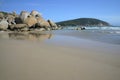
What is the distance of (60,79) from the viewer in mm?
4379

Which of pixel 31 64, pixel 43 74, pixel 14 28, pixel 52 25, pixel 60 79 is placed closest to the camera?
pixel 60 79

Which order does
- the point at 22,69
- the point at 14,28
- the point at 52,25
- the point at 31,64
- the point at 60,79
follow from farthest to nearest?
the point at 52,25, the point at 14,28, the point at 31,64, the point at 22,69, the point at 60,79

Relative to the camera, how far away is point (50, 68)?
535cm

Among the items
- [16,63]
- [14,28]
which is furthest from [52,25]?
[16,63]

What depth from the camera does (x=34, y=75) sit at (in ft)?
15.1

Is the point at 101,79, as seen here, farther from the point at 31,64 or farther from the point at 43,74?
the point at 31,64

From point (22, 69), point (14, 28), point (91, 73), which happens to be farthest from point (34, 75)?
point (14, 28)

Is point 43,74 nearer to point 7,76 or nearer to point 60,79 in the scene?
point 60,79

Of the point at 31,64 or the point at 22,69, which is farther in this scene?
the point at 31,64

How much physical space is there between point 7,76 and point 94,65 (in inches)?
116

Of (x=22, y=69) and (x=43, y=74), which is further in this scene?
(x=22, y=69)

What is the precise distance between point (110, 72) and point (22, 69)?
105 inches

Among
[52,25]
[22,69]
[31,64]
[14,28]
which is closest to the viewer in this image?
[22,69]

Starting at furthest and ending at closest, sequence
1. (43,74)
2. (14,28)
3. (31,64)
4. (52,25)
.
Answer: (52,25) < (14,28) < (31,64) < (43,74)
